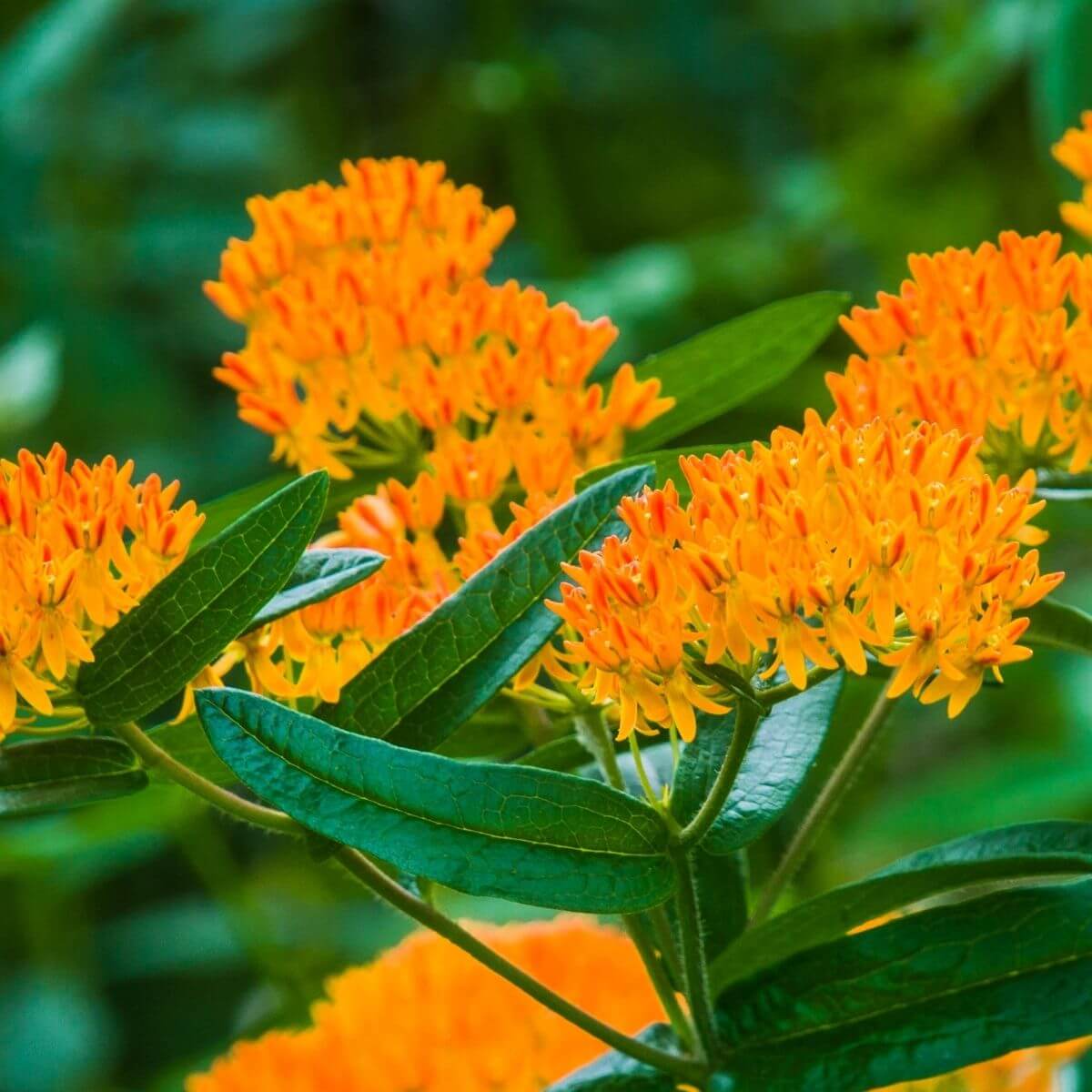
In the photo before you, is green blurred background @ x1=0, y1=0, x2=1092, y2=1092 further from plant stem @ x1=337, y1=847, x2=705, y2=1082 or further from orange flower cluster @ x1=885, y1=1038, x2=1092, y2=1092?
plant stem @ x1=337, y1=847, x2=705, y2=1082

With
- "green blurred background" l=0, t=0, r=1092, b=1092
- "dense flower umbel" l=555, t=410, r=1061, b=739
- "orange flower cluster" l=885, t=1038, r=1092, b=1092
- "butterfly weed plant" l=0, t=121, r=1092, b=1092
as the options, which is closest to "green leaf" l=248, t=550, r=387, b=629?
"butterfly weed plant" l=0, t=121, r=1092, b=1092

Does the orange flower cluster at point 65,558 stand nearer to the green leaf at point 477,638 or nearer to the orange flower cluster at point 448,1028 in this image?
the green leaf at point 477,638

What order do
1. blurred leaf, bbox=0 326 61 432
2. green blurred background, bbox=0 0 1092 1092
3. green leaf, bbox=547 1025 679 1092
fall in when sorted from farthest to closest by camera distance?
green blurred background, bbox=0 0 1092 1092, blurred leaf, bbox=0 326 61 432, green leaf, bbox=547 1025 679 1092

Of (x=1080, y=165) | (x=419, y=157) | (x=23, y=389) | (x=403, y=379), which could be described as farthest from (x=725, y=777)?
(x=419, y=157)

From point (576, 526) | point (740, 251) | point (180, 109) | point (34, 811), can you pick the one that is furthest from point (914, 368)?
point (180, 109)

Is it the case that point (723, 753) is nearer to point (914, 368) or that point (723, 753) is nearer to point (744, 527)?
point (744, 527)

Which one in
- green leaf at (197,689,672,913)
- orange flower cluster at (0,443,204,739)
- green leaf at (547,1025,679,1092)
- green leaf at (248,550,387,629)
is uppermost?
orange flower cluster at (0,443,204,739)

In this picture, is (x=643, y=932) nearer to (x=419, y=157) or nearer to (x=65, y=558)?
(x=65, y=558)
